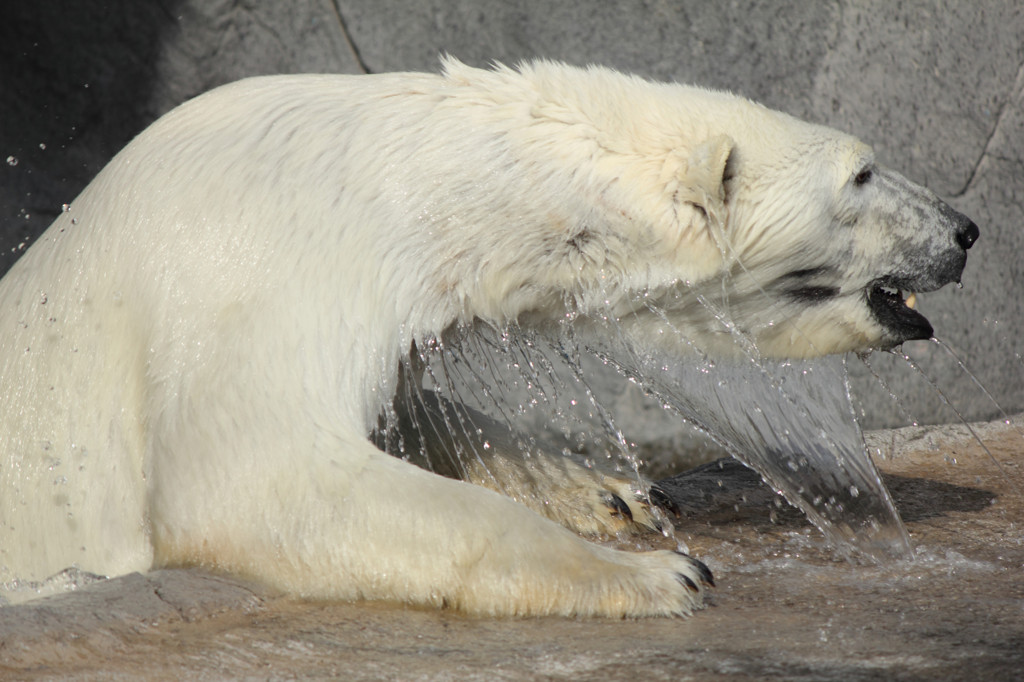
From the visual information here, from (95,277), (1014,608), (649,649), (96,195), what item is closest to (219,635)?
(649,649)

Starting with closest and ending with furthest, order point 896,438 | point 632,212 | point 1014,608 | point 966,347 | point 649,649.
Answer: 1. point 649,649
2. point 1014,608
3. point 632,212
4. point 896,438
5. point 966,347

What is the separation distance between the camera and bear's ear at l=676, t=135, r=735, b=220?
237 centimetres

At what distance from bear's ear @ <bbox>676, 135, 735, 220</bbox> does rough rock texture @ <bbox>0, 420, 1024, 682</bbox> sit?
84 centimetres

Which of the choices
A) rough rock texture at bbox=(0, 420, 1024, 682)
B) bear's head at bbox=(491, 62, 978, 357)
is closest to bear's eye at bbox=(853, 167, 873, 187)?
bear's head at bbox=(491, 62, 978, 357)

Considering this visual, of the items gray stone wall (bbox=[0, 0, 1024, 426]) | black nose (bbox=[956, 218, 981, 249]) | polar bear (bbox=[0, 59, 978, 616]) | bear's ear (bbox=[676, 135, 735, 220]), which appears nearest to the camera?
polar bear (bbox=[0, 59, 978, 616])

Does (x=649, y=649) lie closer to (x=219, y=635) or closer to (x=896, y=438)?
(x=219, y=635)

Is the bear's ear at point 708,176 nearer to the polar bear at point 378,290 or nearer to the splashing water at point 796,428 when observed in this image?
the polar bear at point 378,290

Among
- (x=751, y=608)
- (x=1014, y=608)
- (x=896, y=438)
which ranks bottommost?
(x=896, y=438)

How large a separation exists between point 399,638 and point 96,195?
1338mm

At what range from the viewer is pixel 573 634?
1.90 meters

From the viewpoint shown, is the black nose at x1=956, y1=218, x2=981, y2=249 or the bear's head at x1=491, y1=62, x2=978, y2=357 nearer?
the bear's head at x1=491, y1=62, x2=978, y2=357

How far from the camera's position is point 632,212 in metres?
2.42

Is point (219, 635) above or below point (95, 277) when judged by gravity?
below

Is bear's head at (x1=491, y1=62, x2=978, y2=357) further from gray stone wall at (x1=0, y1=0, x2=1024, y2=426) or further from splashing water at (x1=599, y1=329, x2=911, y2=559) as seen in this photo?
gray stone wall at (x1=0, y1=0, x2=1024, y2=426)
